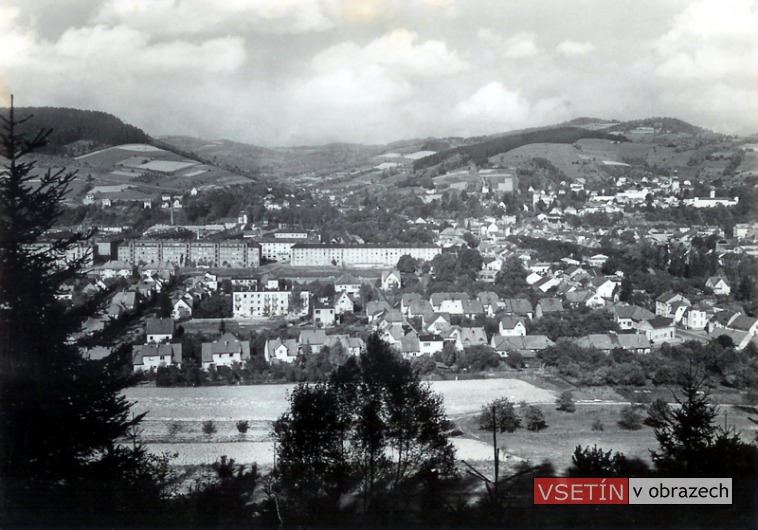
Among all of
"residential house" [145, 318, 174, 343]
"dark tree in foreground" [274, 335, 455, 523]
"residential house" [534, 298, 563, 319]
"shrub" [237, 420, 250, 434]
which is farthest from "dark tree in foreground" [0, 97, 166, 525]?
"residential house" [534, 298, 563, 319]

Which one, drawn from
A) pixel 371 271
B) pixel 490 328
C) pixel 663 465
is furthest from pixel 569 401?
pixel 371 271

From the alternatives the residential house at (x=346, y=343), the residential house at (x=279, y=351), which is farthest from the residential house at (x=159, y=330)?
the residential house at (x=346, y=343)

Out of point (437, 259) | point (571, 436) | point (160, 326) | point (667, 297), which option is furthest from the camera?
point (437, 259)

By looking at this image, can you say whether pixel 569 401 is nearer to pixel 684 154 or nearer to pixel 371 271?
pixel 371 271

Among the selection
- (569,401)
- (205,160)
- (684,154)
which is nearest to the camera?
(569,401)

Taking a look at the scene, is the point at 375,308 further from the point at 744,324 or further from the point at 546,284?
the point at 744,324

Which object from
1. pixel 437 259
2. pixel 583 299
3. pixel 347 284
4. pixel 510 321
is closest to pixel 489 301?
pixel 510 321
